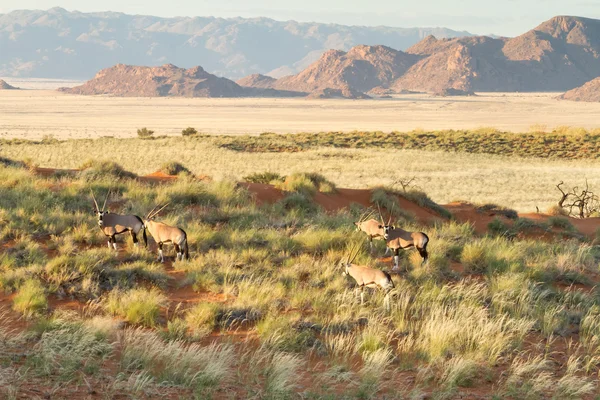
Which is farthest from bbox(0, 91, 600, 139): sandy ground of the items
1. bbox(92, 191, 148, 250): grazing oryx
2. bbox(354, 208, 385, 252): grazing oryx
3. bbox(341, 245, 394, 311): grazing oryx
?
bbox(341, 245, 394, 311): grazing oryx

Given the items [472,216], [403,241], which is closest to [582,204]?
[472,216]

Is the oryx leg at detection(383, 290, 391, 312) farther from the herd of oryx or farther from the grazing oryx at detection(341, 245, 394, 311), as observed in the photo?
the herd of oryx

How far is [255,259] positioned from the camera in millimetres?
10391

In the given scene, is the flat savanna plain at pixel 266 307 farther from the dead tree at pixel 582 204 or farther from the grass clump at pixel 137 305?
the dead tree at pixel 582 204

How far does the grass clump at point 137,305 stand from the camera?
762 centimetres

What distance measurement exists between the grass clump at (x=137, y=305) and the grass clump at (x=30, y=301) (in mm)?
→ 683

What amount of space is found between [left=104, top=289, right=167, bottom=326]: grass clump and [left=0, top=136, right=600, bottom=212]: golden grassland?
2095cm

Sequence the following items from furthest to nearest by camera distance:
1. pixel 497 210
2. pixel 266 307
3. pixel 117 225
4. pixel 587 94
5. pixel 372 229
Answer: pixel 587 94 < pixel 497 210 < pixel 372 229 < pixel 117 225 < pixel 266 307

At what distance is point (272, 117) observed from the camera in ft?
353

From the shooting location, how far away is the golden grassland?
105 ft

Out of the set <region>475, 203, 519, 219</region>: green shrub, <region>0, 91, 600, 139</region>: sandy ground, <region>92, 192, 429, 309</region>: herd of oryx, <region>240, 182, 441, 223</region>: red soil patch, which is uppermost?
<region>92, 192, 429, 309</region>: herd of oryx

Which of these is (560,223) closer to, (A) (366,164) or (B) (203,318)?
(B) (203,318)

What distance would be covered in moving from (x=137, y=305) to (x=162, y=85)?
169375mm

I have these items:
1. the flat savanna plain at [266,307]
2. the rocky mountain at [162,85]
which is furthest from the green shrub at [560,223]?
the rocky mountain at [162,85]
